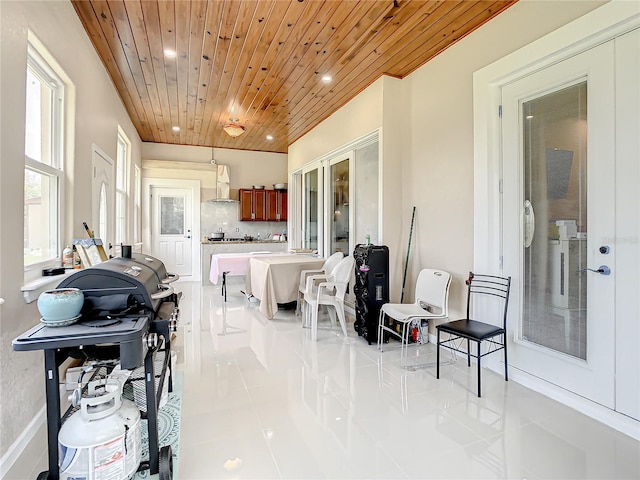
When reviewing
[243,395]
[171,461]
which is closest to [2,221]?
[171,461]

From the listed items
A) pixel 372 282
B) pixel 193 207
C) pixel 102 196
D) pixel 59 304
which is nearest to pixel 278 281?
pixel 372 282

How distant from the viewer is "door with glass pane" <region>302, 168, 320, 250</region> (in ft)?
20.9

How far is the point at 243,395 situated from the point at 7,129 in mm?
2207

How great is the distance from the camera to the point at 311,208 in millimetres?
6711

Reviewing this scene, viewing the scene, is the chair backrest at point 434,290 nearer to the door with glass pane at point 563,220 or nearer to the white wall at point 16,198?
the door with glass pane at point 563,220

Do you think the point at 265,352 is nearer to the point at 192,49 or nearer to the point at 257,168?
the point at 192,49

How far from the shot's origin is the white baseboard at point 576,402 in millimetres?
2066

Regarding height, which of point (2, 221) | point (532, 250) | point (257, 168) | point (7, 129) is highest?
point (257, 168)

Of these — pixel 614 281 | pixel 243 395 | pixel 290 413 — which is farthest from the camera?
pixel 243 395

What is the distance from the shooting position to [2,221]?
5.73 ft

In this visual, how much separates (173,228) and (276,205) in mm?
2422

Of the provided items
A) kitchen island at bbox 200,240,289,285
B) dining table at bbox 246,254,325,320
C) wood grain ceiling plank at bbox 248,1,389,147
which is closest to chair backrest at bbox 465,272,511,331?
dining table at bbox 246,254,325,320

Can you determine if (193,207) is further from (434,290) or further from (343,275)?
(434,290)

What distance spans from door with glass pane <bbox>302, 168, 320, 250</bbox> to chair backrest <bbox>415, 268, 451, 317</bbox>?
3015 mm
